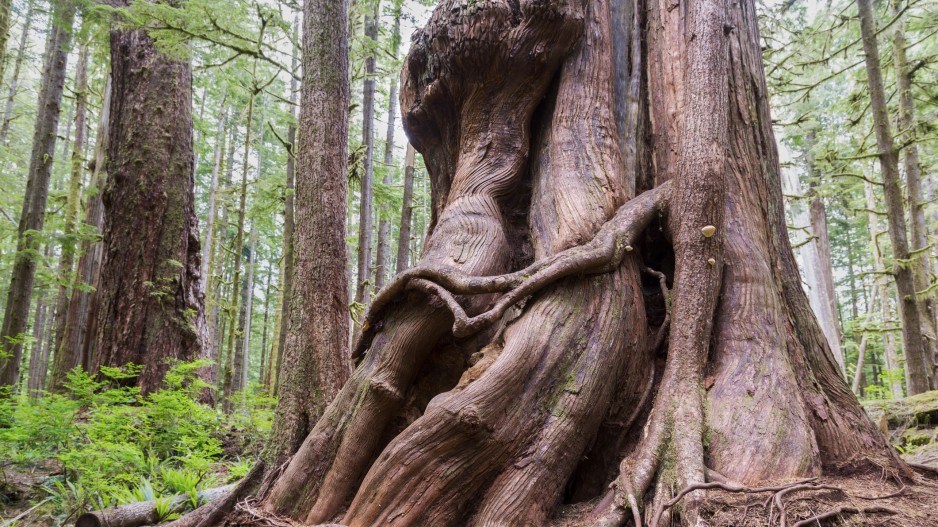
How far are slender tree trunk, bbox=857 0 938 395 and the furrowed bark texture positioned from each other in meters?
4.77

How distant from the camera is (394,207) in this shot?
12.6 m

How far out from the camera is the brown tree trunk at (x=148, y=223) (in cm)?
679

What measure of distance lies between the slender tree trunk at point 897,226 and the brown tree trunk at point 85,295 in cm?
1146

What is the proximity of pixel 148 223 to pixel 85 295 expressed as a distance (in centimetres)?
433

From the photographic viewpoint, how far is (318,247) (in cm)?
405

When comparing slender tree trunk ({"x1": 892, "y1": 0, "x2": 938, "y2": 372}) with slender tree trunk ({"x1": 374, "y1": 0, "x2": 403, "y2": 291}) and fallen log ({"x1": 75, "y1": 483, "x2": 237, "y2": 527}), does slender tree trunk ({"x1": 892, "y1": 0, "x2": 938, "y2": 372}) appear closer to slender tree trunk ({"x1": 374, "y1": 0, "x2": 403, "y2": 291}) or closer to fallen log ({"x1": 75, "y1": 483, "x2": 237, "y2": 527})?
slender tree trunk ({"x1": 374, "y1": 0, "x2": 403, "y2": 291})

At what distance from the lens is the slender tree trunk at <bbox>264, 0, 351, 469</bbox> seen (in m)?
3.74

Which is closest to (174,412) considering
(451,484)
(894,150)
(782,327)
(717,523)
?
(451,484)

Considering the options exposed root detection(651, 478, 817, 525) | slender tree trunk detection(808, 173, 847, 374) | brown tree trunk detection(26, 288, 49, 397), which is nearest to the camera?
exposed root detection(651, 478, 817, 525)

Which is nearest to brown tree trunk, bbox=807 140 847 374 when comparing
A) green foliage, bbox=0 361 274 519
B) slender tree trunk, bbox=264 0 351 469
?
slender tree trunk, bbox=264 0 351 469

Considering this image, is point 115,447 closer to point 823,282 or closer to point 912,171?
point 912,171

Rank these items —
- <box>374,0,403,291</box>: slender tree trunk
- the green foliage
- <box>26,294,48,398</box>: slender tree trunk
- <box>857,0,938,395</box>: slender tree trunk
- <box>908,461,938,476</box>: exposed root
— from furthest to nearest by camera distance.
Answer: <box>26,294,48,398</box>: slender tree trunk → <box>374,0,403,291</box>: slender tree trunk → <box>857,0,938,395</box>: slender tree trunk → the green foliage → <box>908,461,938,476</box>: exposed root

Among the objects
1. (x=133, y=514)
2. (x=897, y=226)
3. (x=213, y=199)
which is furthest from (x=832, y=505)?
(x=213, y=199)

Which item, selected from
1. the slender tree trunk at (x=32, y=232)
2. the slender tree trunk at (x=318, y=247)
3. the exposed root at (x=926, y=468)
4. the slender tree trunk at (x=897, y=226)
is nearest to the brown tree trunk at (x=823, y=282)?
the slender tree trunk at (x=897, y=226)
